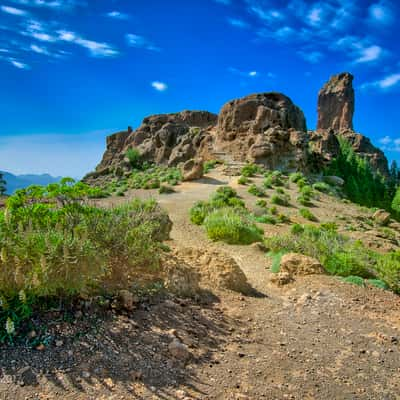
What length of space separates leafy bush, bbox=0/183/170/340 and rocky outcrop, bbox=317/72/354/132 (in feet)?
247

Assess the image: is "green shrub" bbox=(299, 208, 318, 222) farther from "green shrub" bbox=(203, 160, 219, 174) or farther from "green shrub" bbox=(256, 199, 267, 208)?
"green shrub" bbox=(203, 160, 219, 174)

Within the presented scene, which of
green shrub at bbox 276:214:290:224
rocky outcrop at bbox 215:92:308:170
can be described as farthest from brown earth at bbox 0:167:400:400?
rocky outcrop at bbox 215:92:308:170

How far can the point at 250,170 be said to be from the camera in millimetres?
25547

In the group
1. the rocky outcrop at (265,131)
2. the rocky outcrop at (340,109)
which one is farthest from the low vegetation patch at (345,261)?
the rocky outcrop at (340,109)

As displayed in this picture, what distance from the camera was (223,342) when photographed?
12.6 feet

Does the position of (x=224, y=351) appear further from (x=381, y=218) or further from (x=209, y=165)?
(x=209, y=165)

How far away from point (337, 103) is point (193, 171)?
203ft

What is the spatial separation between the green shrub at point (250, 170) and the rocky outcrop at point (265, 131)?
1.07 metres

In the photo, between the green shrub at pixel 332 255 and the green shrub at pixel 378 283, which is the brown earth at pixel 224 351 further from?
the green shrub at pixel 332 255

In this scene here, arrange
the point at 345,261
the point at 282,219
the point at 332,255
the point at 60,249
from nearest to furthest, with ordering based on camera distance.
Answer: the point at 60,249 → the point at 345,261 → the point at 332,255 → the point at 282,219

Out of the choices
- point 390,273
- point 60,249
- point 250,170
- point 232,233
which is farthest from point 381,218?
point 60,249

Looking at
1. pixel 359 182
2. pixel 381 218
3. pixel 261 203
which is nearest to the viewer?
pixel 261 203

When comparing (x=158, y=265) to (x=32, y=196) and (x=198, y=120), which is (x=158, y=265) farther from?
(x=198, y=120)

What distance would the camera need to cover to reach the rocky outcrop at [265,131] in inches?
1093
